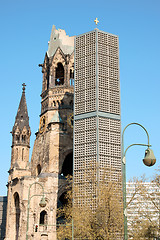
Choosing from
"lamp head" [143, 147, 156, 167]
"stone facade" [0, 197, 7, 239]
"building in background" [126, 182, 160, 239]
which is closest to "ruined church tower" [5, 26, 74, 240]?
"building in background" [126, 182, 160, 239]

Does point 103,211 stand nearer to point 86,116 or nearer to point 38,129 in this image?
point 86,116

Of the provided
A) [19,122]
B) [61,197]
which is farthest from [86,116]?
[19,122]

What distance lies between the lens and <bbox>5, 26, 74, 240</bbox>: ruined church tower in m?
57.0

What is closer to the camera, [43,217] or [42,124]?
[43,217]

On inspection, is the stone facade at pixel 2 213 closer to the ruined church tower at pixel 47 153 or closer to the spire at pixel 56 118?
the ruined church tower at pixel 47 153

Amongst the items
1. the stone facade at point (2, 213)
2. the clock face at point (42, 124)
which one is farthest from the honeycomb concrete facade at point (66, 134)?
the stone facade at point (2, 213)

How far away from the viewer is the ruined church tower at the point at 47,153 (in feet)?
187

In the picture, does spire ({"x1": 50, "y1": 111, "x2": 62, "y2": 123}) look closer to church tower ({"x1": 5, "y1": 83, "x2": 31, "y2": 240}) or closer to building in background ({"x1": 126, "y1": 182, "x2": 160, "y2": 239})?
church tower ({"x1": 5, "y1": 83, "x2": 31, "y2": 240})

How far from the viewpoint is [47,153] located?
63.2 metres

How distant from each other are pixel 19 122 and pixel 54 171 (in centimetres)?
1493

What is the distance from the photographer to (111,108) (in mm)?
55594

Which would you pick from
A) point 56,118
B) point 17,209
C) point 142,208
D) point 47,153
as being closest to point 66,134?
point 56,118

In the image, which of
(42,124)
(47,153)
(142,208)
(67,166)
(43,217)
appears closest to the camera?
(142,208)

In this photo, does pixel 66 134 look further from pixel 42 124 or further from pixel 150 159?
pixel 150 159
